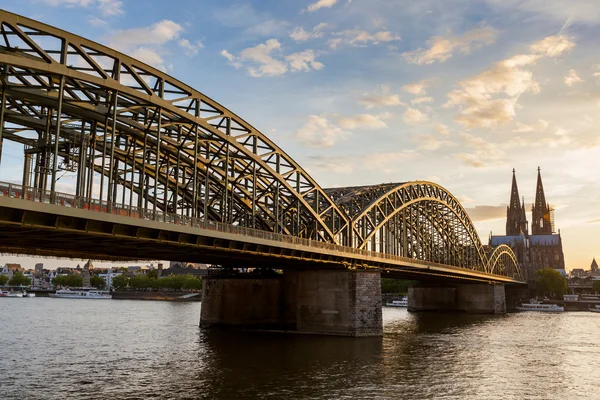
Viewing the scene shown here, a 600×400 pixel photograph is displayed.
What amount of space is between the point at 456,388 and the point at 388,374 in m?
5.77

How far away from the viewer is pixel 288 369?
42.9 meters

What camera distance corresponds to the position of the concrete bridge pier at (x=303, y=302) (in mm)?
64562

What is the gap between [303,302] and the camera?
6675 centimetres

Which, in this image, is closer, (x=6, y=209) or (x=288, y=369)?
(x=6, y=209)

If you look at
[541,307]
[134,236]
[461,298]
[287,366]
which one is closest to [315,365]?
[287,366]

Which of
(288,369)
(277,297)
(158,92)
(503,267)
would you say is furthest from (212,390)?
(503,267)

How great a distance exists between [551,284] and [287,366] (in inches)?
6423

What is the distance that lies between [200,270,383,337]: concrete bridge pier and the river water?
2456 mm

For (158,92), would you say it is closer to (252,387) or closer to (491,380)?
(252,387)

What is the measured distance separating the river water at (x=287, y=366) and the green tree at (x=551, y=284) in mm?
120315

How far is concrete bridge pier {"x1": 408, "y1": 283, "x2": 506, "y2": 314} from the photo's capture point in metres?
136

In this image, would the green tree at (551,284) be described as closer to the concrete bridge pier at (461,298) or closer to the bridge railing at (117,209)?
the concrete bridge pier at (461,298)

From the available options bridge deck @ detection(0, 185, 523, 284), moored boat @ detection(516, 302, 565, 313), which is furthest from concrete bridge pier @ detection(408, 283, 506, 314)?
bridge deck @ detection(0, 185, 523, 284)

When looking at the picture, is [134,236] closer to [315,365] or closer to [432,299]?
[315,365]
